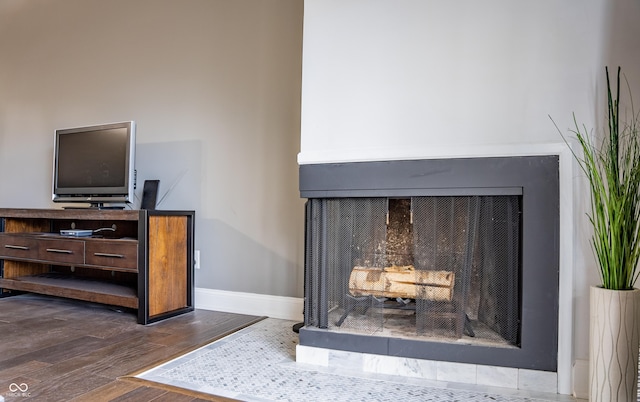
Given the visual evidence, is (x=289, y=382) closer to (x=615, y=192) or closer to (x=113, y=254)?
(x=615, y=192)

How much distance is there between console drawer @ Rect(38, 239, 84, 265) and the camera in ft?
9.55

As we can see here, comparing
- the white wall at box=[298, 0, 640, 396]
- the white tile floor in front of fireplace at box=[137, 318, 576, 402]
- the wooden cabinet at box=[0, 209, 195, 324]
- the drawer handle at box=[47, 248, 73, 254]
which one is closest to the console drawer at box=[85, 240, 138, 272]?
the wooden cabinet at box=[0, 209, 195, 324]

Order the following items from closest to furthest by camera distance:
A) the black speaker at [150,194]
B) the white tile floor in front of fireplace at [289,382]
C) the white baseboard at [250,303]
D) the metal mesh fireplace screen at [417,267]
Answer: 1. the white tile floor in front of fireplace at [289,382]
2. the metal mesh fireplace screen at [417,267]
3. the white baseboard at [250,303]
4. the black speaker at [150,194]

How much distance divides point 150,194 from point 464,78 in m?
2.32

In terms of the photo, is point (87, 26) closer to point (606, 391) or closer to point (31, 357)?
point (31, 357)

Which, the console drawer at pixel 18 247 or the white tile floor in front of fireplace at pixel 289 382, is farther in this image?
the console drawer at pixel 18 247

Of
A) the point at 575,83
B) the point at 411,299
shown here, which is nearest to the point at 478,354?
the point at 411,299

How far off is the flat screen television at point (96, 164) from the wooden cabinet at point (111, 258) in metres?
0.22

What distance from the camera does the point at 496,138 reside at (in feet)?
5.79

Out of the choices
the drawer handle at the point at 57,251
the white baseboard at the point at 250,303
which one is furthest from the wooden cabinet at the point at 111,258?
the white baseboard at the point at 250,303

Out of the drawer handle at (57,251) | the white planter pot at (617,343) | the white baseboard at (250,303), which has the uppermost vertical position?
the drawer handle at (57,251)

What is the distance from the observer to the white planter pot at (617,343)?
1447 millimetres

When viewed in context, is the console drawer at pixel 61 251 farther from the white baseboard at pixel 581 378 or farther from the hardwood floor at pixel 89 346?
the white baseboard at pixel 581 378

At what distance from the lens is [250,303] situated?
2.91m
